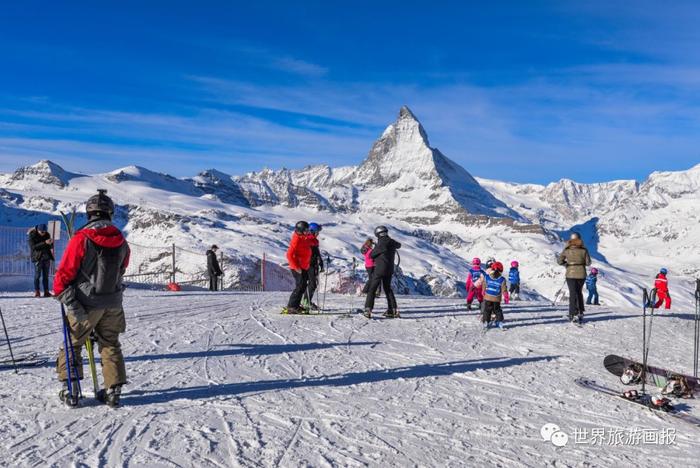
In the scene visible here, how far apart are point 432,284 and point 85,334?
9363 centimetres

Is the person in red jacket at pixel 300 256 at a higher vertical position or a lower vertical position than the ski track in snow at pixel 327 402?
higher

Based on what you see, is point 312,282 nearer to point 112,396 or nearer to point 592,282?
point 112,396

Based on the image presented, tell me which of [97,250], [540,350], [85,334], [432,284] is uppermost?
[97,250]

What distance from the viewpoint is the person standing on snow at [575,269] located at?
529 inches

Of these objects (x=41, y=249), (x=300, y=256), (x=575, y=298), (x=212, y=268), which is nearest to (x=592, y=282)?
(x=575, y=298)

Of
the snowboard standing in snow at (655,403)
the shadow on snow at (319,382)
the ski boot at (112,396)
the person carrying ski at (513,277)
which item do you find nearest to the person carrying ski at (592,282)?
the person carrying ski at (513,277)

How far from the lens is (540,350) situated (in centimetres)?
1048

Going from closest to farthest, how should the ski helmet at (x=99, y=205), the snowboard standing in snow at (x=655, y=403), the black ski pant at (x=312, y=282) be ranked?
the ski helmet at (x=99, y=205) < the snowboard standing in snow at (x=655, y=403) < the black ski pant at (x=312, y=282)

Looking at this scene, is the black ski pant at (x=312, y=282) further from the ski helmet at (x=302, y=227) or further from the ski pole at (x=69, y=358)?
the ski pole at (x=69, y=358)

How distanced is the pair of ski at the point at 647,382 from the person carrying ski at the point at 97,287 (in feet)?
19.8

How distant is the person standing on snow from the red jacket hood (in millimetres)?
10876

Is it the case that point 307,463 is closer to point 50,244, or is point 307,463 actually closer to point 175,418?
point 175,418

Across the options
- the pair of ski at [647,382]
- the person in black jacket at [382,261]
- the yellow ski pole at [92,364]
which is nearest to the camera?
the yellow ski pole at [92,364]

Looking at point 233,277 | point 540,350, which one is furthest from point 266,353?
point 233,277
